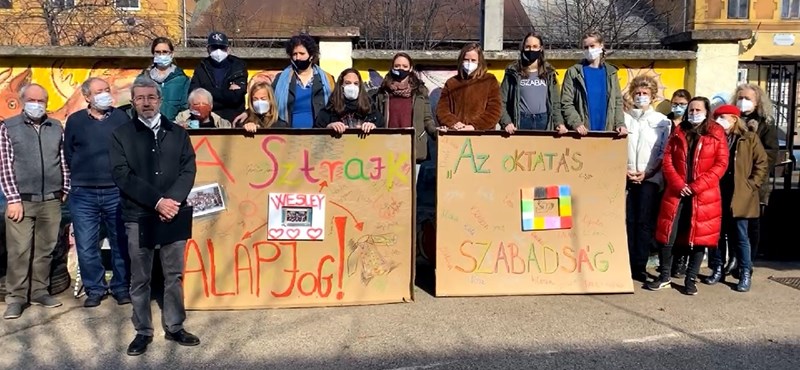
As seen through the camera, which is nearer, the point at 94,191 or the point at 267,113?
the point at 94,191

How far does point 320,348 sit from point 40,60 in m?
4.62

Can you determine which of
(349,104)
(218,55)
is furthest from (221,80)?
Answer: (349,104)

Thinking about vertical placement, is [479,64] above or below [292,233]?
above

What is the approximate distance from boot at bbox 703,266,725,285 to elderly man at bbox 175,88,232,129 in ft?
15.0

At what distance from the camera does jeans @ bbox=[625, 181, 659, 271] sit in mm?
6410

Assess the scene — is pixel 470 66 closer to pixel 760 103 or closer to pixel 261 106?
pixel 261 106

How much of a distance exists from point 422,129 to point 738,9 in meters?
32.2

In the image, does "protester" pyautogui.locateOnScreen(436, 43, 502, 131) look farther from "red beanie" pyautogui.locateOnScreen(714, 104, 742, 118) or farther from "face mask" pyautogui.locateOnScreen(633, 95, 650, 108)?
"red beanie" pyautogui.locateOnScreen(714, 104, 742, 118)

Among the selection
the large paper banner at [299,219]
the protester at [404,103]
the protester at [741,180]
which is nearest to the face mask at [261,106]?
the large paper banner at [299,219]

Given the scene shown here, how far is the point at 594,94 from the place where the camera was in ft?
21.0

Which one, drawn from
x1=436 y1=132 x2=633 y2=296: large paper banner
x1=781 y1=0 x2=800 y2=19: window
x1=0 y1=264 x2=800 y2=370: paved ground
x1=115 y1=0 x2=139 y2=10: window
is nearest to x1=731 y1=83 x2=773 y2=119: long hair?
x1=436 y1=132 x2=633 y2=296: large paper banner

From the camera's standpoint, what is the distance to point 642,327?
516 cm

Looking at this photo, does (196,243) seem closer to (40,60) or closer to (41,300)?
(41,300)

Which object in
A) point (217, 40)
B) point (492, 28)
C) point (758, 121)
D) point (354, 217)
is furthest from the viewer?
point (492, 28)
